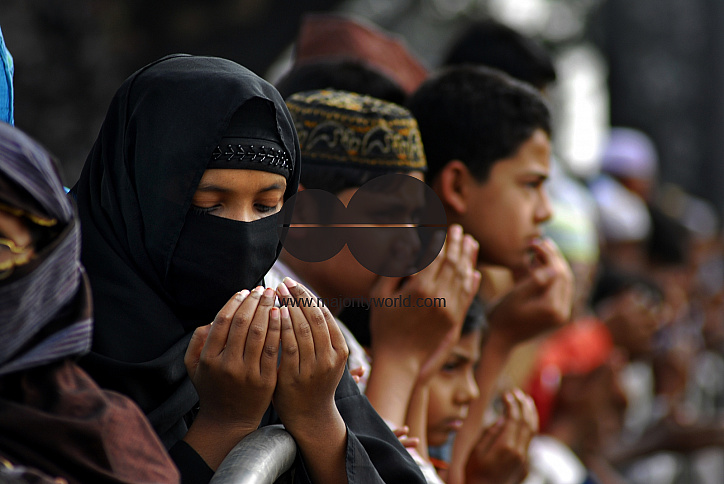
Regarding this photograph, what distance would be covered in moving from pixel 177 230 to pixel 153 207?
0.06 meters

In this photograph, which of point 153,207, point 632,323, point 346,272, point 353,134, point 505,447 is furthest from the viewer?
point 632,323

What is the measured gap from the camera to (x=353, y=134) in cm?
224

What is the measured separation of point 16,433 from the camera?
1162 mm

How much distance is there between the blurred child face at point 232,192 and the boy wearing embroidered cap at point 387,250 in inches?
17.1

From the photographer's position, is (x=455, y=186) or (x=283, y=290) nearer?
(x=283, y=290)

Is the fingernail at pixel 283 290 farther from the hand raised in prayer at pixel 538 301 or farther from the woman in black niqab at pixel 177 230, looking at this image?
the hand raised in prayer at pixel 538 301

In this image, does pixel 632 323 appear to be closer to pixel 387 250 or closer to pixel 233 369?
pixel 387 250

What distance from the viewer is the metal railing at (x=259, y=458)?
1273mm

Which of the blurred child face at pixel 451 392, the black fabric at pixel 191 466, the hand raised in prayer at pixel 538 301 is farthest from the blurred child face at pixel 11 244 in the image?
the hand raised in prayer at pixel 538 301

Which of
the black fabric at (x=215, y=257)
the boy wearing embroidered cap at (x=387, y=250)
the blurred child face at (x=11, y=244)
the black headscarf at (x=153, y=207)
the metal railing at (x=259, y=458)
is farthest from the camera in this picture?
the boy wearing embroidered cap at (x=387, y=250)

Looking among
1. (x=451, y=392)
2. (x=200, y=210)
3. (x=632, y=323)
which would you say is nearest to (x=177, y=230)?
(x=200, y=210)

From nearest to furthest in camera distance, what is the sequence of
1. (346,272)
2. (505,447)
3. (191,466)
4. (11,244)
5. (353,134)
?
(11,244), (191,466), (346,272), (353,134), (505,447)

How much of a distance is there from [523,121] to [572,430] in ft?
7.02

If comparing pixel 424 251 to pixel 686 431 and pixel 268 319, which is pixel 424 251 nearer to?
pixel 268 319
